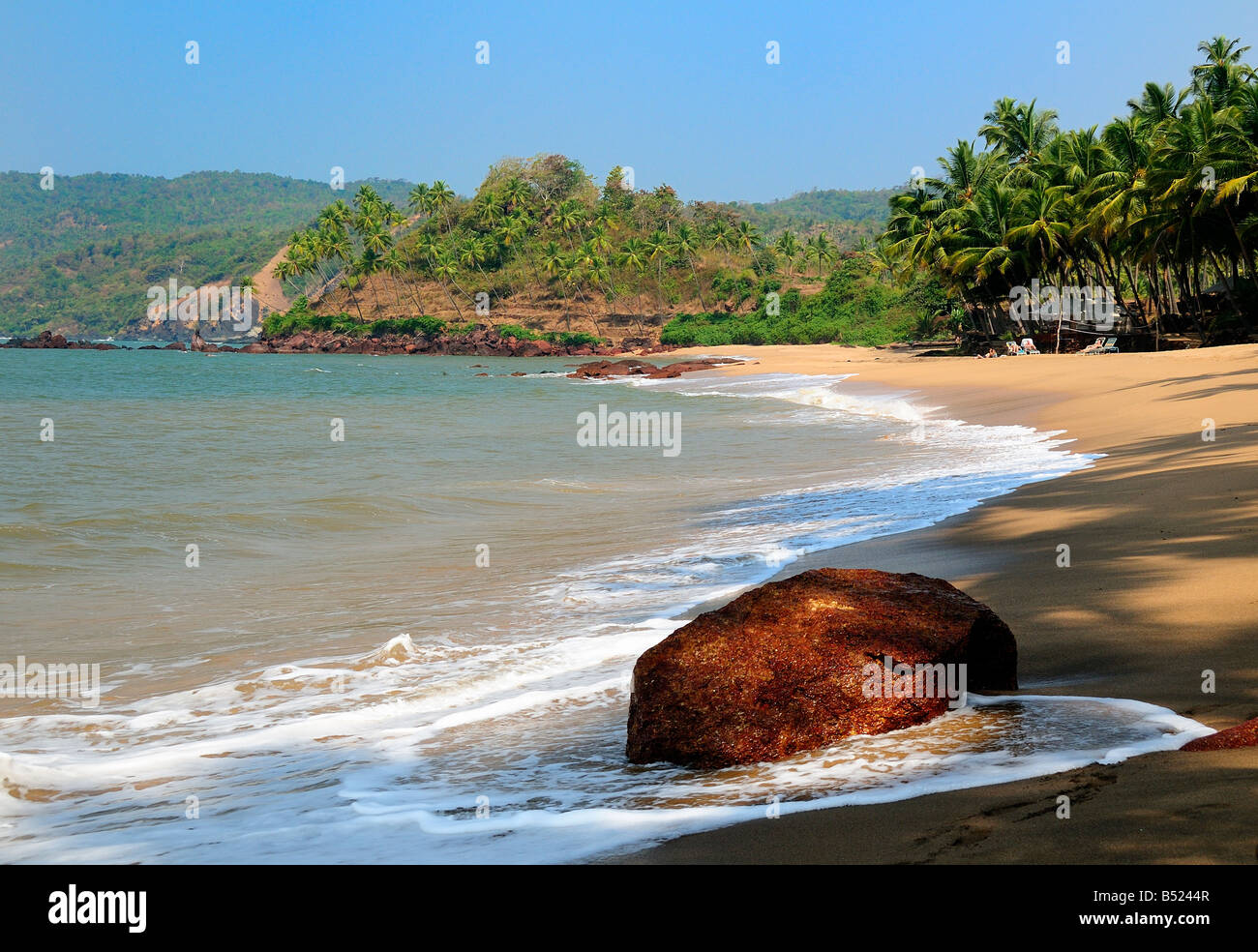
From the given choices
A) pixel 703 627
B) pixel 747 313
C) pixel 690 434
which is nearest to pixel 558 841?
pixel 703 627

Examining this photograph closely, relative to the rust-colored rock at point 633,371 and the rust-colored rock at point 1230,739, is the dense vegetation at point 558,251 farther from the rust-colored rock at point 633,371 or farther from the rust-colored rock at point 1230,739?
the rust-colored rock at point 1230,739

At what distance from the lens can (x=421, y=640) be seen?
6.61 metres

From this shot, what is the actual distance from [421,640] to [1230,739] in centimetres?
475

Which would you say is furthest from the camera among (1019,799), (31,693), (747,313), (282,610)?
(747,313)

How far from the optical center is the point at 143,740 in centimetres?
503

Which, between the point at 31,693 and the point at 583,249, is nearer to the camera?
the point at 31,693

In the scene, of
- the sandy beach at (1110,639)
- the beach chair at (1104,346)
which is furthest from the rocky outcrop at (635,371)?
the sandy beach at (1110,639)

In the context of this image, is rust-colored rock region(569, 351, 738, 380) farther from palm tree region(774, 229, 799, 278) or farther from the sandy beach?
palm tree region(774, 229, 799, 278)

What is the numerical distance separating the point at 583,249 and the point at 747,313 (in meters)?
18.5

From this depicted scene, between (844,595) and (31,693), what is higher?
(844,595)

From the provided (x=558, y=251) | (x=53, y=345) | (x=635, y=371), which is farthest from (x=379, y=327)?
(x=635, y=371)

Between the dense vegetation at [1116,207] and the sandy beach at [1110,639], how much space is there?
2476cm
